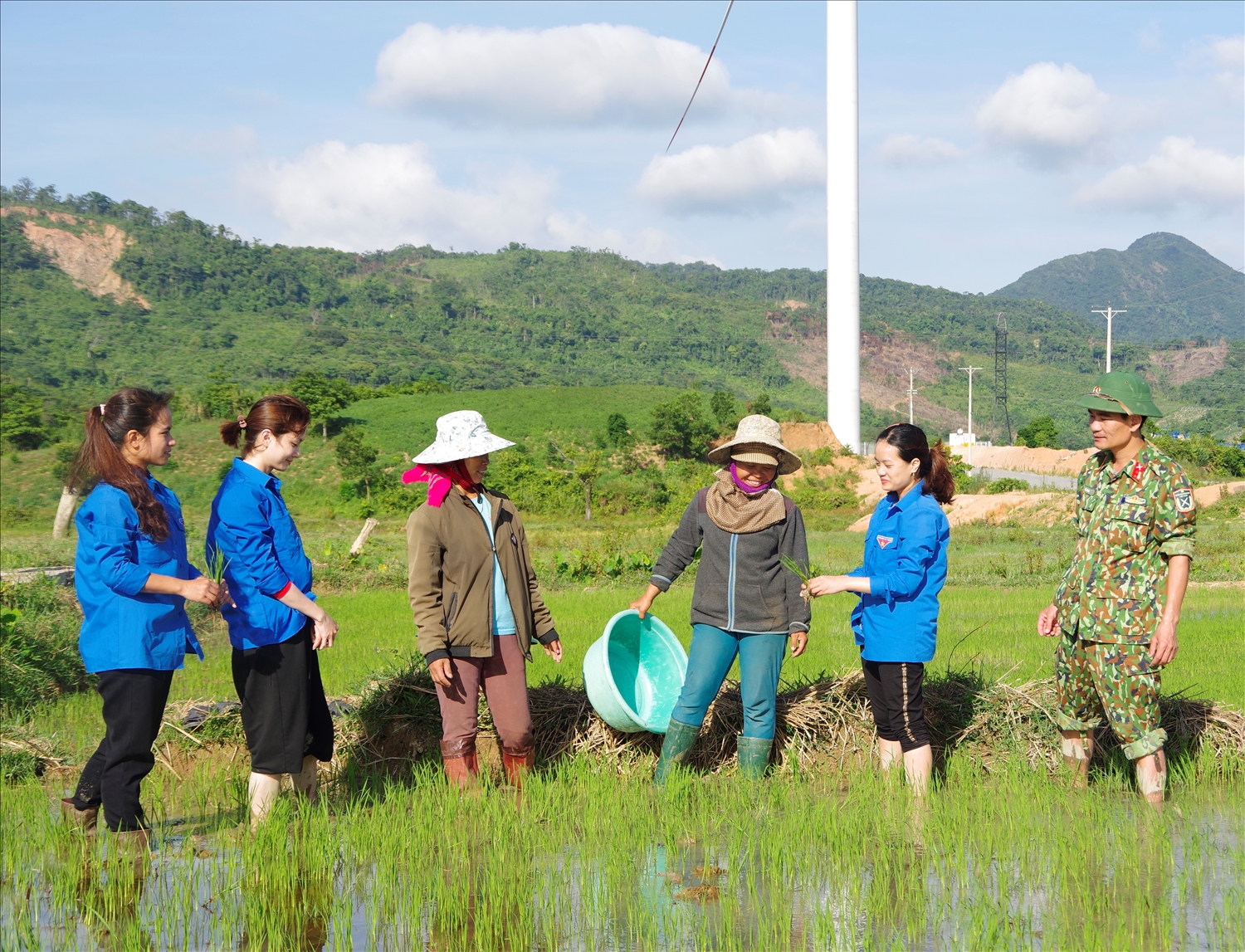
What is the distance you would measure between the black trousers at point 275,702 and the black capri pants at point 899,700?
248 cm

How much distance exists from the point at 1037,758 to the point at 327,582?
477 inches

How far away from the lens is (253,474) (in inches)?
166

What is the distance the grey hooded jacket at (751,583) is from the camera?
4750 millimetres

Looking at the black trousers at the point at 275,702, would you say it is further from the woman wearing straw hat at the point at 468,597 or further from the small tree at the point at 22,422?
the small tree at the point at 22,422

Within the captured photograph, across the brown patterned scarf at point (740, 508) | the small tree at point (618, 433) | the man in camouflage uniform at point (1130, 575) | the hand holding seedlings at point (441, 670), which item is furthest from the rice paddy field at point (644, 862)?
the small tree at point (618, 433)

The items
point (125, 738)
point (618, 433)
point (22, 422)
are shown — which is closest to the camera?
point (125, 738)

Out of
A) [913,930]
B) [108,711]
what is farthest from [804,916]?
[108,711]

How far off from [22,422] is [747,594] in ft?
183

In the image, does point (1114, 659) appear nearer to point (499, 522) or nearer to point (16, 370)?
point (499, 522)

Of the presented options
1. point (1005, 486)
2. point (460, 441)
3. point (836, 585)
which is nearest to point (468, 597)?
point (460, 441)

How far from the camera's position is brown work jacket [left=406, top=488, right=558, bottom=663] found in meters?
4.56

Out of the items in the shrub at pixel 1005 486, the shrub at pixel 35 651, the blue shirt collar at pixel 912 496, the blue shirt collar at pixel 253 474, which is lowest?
the shrub at pixel 1005 486

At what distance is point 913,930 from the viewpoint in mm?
3453

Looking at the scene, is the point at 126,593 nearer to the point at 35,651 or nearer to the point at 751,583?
the point at 751,583
